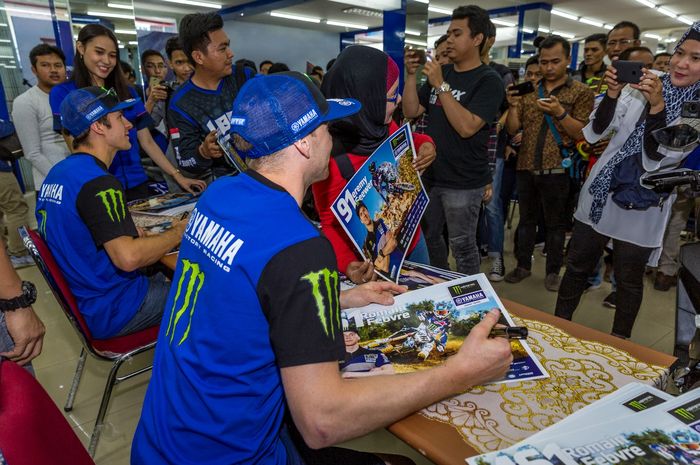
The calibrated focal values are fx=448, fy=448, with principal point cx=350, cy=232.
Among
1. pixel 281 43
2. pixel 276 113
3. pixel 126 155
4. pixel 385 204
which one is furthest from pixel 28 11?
pixel 281 43

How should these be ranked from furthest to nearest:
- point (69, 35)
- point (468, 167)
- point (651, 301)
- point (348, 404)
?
point (69, 35)
point (651, 301)
point (468, 167)
point (348, 404)

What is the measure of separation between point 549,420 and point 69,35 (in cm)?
637

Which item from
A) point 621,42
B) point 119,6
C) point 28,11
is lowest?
point 621,42

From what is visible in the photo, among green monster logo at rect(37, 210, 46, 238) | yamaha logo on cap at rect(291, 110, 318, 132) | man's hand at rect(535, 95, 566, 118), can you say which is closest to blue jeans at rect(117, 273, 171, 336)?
green monster logo at rect(37, 210, 46, 238)

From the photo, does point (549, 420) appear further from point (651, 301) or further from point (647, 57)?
point (647, 57)

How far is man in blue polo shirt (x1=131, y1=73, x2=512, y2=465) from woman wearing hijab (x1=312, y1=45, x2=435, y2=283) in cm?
52

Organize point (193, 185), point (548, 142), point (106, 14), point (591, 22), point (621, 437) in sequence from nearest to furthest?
point (621, 437), point (193, 185), point (548, 142), point (106, 14), point (591, 22)

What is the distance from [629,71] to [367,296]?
1439 mm

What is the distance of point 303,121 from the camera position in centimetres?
88

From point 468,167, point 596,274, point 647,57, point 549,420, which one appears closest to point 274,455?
point 549,420

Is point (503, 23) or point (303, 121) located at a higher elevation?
point (503, 23)

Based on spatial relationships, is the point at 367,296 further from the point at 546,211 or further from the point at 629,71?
the point at 546,211

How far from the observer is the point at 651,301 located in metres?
3.15

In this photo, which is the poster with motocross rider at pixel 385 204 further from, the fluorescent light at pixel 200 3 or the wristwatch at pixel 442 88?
the fluorescent light at pixel 200 3
